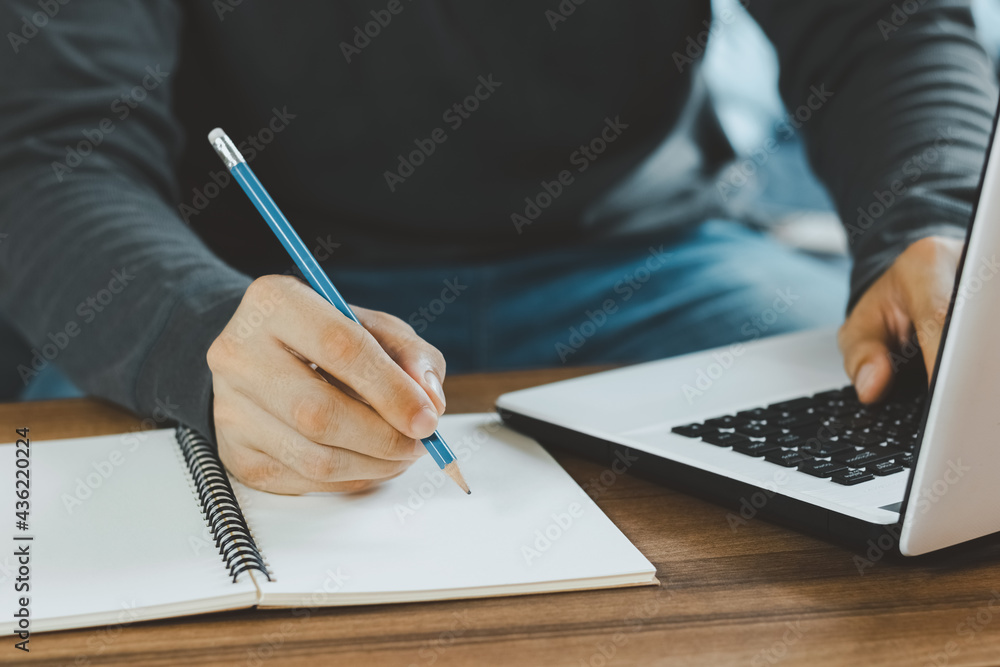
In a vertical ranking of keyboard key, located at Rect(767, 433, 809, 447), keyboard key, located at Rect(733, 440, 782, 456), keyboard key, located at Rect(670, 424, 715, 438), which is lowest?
keyboard key, located at Rect(670, 424, 715, 438)

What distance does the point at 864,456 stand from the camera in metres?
0.48

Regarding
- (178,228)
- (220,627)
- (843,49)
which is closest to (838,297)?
(843,49)

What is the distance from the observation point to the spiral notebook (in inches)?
15.3

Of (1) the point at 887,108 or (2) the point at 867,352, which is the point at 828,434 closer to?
(2) the point at 867,352

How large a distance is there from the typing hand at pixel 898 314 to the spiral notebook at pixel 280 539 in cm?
23

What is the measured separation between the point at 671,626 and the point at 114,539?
283mm

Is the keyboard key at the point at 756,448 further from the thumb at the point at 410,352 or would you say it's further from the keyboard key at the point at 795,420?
the thumb at the point at 410,352

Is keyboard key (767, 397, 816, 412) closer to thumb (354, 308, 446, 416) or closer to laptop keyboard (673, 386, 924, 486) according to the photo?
laptop keyboard (673, 386, 924, 486)

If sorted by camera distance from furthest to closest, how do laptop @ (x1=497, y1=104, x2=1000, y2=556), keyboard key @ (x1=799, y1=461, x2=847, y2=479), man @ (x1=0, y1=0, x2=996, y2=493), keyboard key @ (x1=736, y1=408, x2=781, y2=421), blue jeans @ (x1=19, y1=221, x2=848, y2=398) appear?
1. blue jeans @ (x1=19, y1=221, x2=848, y2=398)
2. man @ (x1=0, y1=0, x2=996, y2=493)
3. keyboard key @ (x1=736, y1=408, x2=781, y2=421)
4. keyboard key @ (x1=799, y1=461, x2=847, y2=479)
5. laptop @ (x1=497, y1=104, x2=1000, y2=556)

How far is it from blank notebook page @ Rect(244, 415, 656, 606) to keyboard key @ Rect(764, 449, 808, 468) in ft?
0.32

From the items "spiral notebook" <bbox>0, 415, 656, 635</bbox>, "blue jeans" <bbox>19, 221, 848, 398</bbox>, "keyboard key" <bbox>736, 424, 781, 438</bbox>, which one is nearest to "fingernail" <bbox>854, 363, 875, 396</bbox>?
"keyboard key" <bbox>736, 424, 781, 438</bbox>

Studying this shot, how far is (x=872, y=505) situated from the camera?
42 centimetres

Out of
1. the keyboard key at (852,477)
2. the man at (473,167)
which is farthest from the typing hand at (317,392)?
the keyboard key at (852,477)

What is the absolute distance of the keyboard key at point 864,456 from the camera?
466mm
